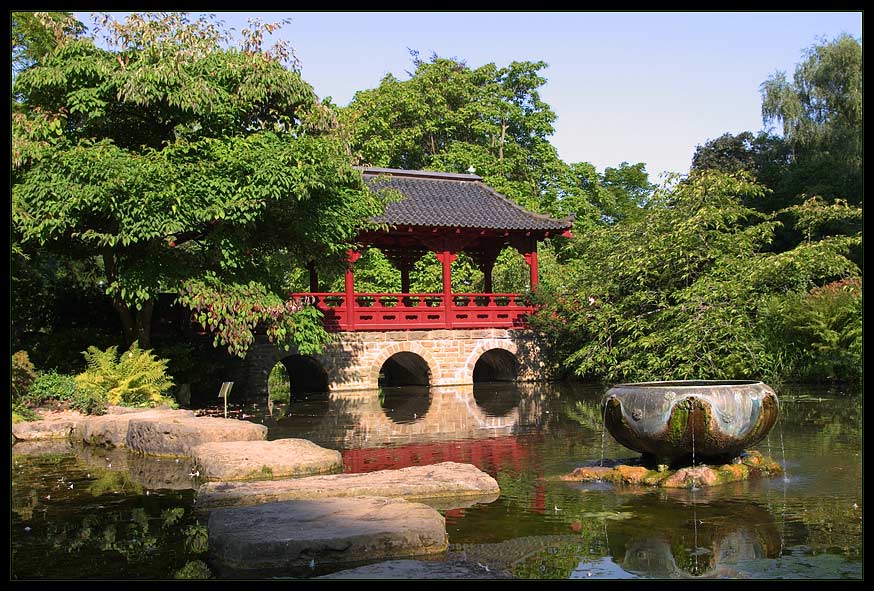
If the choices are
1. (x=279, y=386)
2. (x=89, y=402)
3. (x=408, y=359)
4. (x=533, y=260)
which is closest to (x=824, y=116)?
(x=533, y=260)

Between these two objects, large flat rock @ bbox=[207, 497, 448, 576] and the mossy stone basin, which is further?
the mossy stone basin

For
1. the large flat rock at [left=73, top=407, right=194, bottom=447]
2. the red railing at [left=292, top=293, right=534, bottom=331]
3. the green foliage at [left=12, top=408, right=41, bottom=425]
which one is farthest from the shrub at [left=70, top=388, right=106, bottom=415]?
the red railing at [left=292, top=293, right=534, bottom=331]

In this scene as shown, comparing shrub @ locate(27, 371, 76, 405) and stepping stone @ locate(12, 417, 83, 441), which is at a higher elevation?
shrub @ locate(27, 371, 76, 405)

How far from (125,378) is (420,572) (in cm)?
1103

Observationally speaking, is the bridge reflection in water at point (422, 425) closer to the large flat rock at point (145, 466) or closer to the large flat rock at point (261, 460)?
the large flat rock at point (261, 460)

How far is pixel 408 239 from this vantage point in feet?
77.7

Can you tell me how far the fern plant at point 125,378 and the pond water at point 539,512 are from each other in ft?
7.75

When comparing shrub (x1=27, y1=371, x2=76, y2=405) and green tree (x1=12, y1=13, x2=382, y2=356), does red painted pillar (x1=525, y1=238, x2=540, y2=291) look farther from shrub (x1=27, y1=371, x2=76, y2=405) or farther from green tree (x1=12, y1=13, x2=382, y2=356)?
shrub (x1=27, y1=371, x2=76, y2=405)

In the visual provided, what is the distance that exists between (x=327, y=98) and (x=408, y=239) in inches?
284

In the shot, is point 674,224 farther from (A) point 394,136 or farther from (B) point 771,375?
(A) point 394,136

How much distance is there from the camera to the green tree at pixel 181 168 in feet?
46.6

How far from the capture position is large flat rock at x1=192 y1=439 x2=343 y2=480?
351 inches

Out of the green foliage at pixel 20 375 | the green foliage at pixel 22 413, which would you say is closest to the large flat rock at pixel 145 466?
the green foliage at pixel 22 413

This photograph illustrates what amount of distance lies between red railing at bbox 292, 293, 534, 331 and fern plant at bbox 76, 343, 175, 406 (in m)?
5.46
